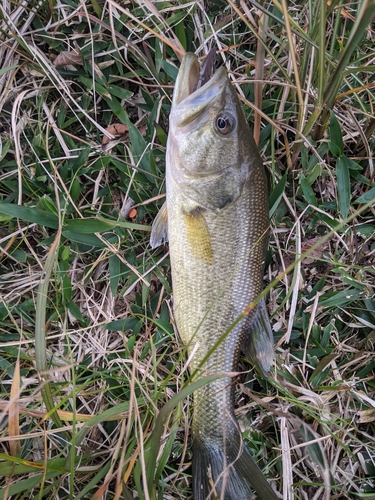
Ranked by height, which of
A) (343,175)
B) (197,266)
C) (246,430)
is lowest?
(246,430)

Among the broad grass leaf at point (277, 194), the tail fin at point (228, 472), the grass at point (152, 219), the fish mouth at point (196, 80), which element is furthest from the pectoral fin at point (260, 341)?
the fish mouth at point (196, 80)

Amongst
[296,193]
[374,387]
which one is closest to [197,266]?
[296,193]

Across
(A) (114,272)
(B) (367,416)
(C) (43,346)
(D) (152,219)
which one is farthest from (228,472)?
(D) (152,219)

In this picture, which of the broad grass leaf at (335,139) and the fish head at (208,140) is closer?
the fish head at (208,140)

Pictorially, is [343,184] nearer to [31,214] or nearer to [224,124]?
[224,124]

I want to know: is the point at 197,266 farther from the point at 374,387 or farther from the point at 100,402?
the point at 374,387

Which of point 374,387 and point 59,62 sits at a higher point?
point 59,62

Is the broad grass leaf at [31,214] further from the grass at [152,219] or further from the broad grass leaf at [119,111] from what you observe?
the broad grass leaf at [119,111]
